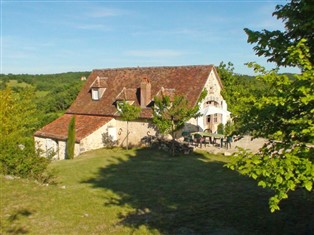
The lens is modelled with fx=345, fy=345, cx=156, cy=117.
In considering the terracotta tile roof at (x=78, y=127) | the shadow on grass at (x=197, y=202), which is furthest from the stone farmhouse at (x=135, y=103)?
the shadow on grass at (x=197, y=202)

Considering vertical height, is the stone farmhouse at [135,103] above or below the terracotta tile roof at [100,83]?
below

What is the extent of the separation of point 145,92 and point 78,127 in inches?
275

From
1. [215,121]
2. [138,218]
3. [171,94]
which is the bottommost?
[138,218]

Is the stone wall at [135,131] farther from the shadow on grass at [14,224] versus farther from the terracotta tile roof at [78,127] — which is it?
the shadow on grass at [14,224]

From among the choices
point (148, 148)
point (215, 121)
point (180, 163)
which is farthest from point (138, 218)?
point (215, 121)

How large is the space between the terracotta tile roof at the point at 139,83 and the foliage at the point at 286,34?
19232 millimetres

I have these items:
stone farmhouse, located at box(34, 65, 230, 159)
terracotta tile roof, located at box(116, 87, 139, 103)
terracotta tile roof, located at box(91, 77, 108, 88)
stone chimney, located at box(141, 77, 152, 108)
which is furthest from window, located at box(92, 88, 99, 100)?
stone chimney, located at box(141, 77, 152, 108)

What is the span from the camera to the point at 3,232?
10.0m

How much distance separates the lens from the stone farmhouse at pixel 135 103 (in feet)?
93.4

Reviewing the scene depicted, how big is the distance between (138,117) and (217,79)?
25.7 feet

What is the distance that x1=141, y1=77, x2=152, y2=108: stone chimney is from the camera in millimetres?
29156

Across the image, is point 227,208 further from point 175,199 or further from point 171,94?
point 171,94

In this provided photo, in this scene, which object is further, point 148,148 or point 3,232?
point 148,148

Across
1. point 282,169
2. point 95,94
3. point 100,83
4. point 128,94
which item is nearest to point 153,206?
point 282,169
